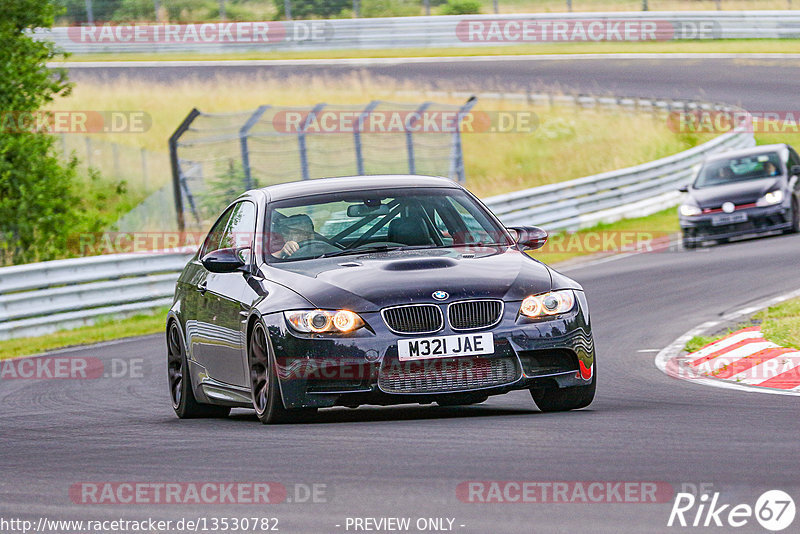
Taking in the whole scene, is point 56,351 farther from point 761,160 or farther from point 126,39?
point 126,39

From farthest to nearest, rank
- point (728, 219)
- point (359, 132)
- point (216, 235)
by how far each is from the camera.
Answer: point (359, 132) < point (728, 219) < point (216, 235)

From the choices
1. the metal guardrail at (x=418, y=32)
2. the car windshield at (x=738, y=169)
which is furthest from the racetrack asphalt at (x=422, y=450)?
the metal guardrail at (x=418, y=32)

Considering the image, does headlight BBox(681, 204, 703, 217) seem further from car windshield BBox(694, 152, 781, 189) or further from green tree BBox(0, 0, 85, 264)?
green tree BBox(0, 0, 85, 264)

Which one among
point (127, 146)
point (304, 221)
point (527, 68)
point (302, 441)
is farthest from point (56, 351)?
point (527, 68)

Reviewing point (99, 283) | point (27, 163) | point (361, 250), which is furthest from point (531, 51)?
point (361, 250)

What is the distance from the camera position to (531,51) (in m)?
45.1

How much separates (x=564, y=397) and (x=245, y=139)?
51.8 feet

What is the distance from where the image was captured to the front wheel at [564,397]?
8.09 m

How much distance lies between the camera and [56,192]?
20688 millimetres

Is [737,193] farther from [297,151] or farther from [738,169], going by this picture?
[297,151]

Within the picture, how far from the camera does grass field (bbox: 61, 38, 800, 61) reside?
1677 inches

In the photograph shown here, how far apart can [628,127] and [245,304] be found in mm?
27787

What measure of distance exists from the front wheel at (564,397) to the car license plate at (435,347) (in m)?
0.67

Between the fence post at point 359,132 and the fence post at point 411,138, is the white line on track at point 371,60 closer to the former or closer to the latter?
the fence post at point 411,138
